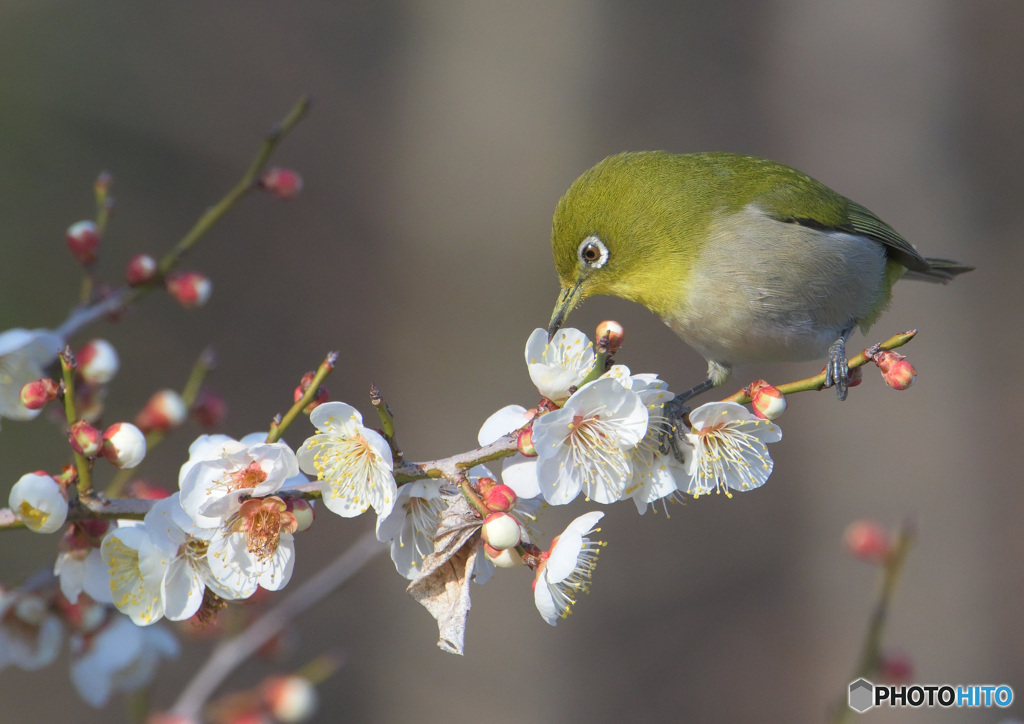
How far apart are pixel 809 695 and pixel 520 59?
6.70 meters

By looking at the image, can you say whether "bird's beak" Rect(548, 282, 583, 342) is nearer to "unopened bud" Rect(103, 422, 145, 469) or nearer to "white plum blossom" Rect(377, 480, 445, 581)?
"white plum blossom" Rect(377, 480, 445, 581)

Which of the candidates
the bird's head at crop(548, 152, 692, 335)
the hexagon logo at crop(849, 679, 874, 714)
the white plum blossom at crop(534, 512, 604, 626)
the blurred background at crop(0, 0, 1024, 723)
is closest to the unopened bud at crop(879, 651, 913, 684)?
the hexagon logo at crop(849, 679, 874, 714)

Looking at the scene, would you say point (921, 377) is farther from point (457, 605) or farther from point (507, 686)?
point (457, 605)

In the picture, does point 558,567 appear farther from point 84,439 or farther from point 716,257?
point 716,257

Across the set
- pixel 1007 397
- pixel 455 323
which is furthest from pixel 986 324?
pixel 455 323

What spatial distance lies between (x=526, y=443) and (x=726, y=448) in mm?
513

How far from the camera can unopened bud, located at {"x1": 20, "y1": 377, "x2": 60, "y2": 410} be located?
5.29ft

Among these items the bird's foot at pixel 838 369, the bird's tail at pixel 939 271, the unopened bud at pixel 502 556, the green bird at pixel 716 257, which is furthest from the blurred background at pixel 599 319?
the unopened bud at pixel 502 556

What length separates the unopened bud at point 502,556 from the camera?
4.91 ft

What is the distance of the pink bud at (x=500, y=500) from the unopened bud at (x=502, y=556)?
66 mm

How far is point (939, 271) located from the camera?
3439 mm

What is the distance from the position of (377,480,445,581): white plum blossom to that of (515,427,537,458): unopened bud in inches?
7.4

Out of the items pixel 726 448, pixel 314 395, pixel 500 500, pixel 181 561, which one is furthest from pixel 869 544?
pixel 181 561

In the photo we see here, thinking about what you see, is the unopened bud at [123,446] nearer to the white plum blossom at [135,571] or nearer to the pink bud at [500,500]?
the white plum blossom at [135,571]
